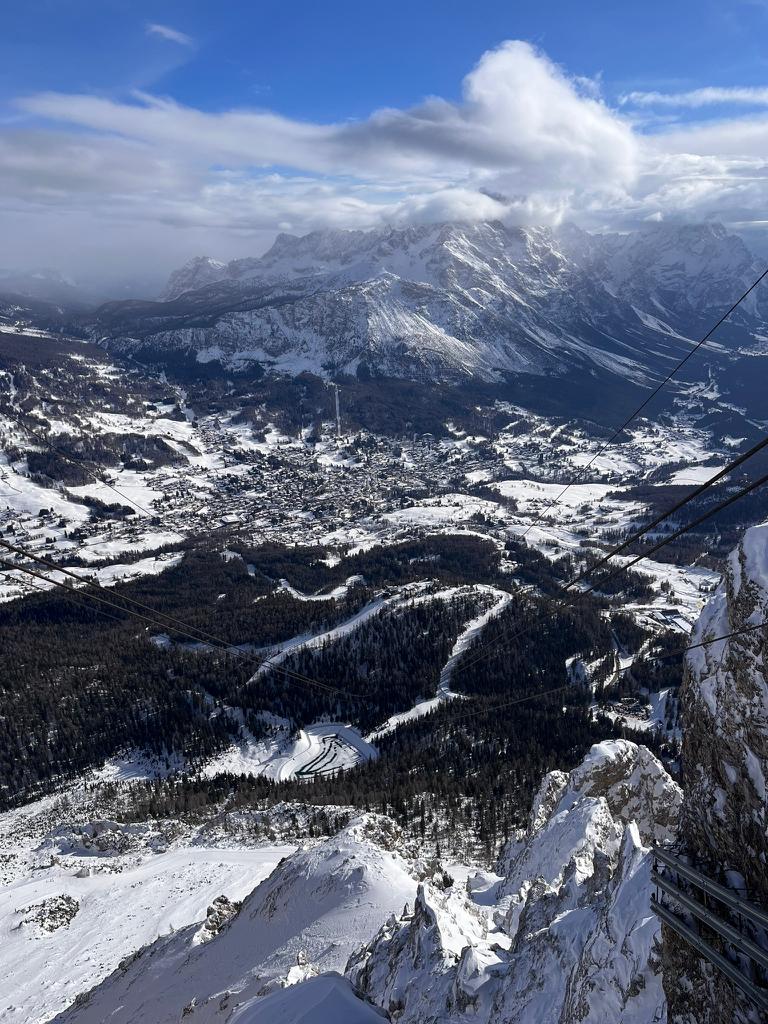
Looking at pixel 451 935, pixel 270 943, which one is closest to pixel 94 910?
pixel 270 943

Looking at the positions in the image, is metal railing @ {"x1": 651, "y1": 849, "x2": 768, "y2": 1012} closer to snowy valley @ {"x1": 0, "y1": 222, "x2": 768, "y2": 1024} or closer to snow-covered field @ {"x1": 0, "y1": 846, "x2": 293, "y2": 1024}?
snowy valley @ {"x1": 0, "y1": 222, "x2": 768, "y2": 1024}

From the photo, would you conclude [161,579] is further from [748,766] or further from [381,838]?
[748,766]

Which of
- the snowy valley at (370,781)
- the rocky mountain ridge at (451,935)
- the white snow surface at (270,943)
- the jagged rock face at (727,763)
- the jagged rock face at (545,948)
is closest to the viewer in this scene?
the jagged rock face at (727,763)

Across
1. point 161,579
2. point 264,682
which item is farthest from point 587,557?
point 161,579

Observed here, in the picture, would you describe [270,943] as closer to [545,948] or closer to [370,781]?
[545,948]

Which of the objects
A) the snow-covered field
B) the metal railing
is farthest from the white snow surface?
the metal railing

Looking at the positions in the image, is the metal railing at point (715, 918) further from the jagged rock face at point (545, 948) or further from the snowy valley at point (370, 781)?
the jagged rock face at point (545, 948)

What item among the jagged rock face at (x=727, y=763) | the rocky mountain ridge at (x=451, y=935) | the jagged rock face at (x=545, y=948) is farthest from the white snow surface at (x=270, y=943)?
the jagged rock face at (x=727, y=763)
